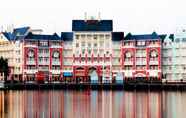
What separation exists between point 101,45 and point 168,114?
57497 millimetres

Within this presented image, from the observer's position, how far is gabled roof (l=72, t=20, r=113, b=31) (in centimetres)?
10762

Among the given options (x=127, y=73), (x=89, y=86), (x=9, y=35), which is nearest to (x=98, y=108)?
(x=89, y=86)

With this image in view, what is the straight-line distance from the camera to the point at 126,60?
106 meters

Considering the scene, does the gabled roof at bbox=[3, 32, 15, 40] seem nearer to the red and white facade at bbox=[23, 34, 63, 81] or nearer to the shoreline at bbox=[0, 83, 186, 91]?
the red and white facade at bbox=[23, 34, 63, 81]

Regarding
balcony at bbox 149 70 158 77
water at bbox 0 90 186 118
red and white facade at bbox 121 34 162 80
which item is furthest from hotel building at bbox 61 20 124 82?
water at bbox 0 90 186 118

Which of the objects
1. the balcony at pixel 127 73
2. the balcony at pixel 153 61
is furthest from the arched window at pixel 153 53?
the balcony at pixel 127 73

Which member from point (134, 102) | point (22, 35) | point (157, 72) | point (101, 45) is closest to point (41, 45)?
point (22, 35)

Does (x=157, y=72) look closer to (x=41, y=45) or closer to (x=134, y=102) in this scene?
(x=41, y=45)

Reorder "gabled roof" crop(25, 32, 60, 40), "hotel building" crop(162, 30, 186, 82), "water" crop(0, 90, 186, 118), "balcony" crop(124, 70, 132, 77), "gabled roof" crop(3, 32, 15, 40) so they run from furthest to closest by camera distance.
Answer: "gabled roof" crop(3, 32, 15, 40) → "gabled roof" crop(25, 32, 60, 40) → "balcony" crop(124, 70, 132, 77) → "hotel building" crop(162, 30, 186, 82) → "water" crop(0, 90, 186, 118)

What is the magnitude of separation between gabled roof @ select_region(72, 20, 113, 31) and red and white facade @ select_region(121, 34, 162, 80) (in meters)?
4.14

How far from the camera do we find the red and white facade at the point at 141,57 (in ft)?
338

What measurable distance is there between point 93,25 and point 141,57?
35.3 feet

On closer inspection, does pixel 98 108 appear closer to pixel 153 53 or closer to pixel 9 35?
pixel 153 53

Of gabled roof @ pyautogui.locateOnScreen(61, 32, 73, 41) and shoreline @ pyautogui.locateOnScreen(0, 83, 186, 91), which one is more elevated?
gabled roof @ pyautogui.locateOnScreen(61, 32, 73, 41)
